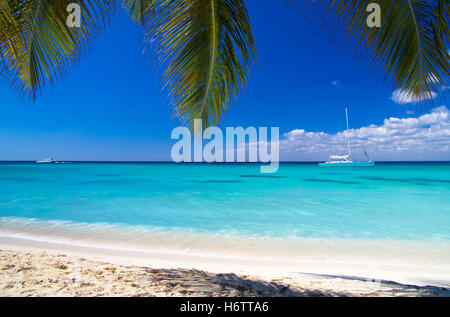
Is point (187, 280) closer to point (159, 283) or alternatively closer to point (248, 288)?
point (159, 283)

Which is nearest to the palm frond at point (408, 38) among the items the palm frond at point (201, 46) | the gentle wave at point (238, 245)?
the palm frond at point (201, 46)

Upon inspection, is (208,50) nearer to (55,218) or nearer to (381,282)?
(381,282)

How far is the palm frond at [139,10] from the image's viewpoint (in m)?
2.28

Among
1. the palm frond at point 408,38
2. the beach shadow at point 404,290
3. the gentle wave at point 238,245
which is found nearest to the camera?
the palm frond at point 408,38

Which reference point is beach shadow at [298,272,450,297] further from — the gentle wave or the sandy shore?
the gentle wave

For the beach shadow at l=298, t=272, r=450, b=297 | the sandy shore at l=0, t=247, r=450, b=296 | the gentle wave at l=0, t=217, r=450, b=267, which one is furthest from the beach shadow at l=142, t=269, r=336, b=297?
the gentle wave at l=0, t=217, r=450, b=267

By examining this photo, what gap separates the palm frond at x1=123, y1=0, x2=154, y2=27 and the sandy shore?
8.45ft

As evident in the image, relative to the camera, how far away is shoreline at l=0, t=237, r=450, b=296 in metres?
2.27

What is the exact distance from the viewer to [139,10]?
2699 mm

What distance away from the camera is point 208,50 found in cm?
230

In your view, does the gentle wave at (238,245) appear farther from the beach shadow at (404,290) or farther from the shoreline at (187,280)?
the beach shadow at (404,290)

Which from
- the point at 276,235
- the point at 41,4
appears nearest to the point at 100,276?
the point at 41,4

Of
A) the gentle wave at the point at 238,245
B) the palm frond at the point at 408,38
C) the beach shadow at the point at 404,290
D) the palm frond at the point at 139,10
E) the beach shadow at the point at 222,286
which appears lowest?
the gentle wave at the point at 238,245

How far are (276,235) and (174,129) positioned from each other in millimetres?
4216
